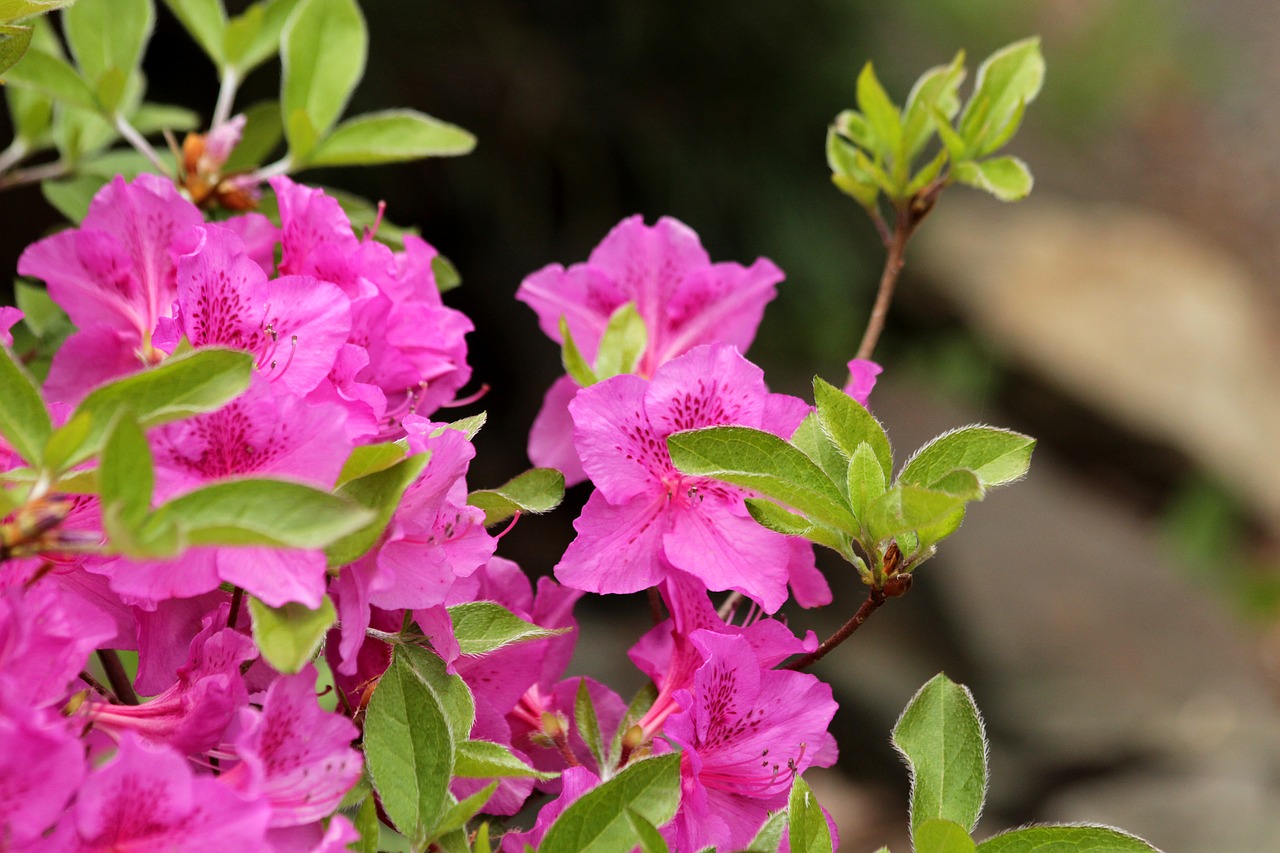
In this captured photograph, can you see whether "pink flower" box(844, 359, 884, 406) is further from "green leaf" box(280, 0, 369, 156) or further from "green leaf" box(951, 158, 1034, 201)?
"green leaf" box(280, 0, 369, 156)

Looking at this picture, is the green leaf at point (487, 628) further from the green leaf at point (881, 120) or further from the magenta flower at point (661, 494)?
the green leaf at point (881, 120)

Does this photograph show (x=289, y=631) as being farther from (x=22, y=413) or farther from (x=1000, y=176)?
(x=1000, y=176)

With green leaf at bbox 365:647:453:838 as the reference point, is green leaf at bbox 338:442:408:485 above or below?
above

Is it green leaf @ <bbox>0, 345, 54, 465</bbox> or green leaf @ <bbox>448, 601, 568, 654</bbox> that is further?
green leaf @ <bbox>448, 601, 568, 654</bbox>

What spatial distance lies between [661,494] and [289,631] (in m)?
0.19

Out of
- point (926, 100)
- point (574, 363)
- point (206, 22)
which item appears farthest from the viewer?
point (206, 22)

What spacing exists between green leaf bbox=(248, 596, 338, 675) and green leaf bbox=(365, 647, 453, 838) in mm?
56

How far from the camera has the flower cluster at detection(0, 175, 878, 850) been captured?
35 cm

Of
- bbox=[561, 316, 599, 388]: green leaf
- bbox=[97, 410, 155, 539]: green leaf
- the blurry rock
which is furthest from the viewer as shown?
the blurry rock

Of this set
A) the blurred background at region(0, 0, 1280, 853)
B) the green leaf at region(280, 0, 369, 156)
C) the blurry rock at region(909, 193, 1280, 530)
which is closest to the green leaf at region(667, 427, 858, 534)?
the green leaf at region(280, 0, 369, 156)

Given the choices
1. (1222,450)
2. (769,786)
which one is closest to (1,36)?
(769,786)

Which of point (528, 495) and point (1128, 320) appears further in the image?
point (1128, 320)

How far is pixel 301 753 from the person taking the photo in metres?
0.38

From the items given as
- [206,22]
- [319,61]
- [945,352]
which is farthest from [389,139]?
[945,352]
